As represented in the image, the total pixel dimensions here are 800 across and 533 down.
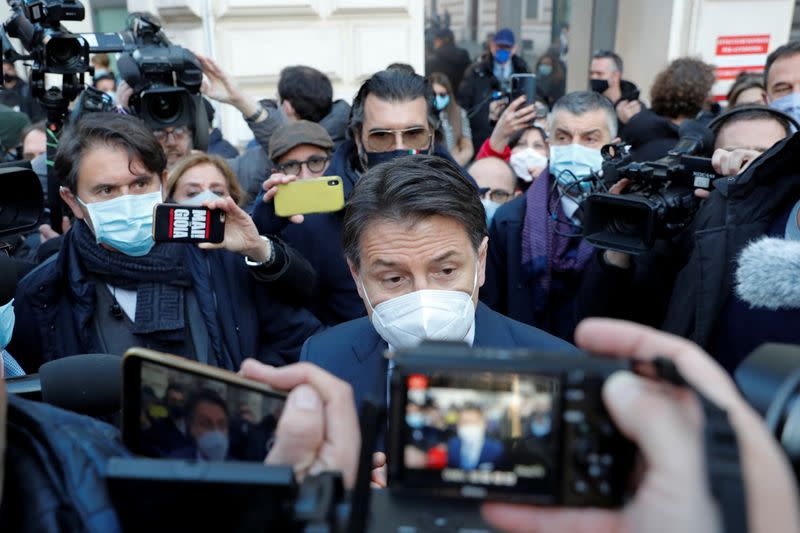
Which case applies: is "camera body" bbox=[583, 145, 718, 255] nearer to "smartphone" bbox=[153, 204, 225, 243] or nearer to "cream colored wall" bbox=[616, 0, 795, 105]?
"smartphone" bbox=[153, 204, 225, 243]

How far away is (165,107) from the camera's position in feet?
9.43

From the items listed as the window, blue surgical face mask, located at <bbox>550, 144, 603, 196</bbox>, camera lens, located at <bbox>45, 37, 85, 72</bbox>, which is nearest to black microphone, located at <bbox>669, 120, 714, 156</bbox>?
blue surgical face mask, located at <bbox>550, 144, 603, 196</bbox>

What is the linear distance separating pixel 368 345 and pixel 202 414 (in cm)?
87

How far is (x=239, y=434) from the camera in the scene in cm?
86

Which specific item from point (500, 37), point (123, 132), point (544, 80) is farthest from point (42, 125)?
point (544, 80)

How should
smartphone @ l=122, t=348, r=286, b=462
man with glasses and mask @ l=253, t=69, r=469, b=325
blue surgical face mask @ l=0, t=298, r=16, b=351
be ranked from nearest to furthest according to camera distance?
1. smartphone @ l=122, t=348, r=286, b=462
2. blue surgical face mask @ l=0, t=298, r=16, b=351
3. man with glasses and mask @ l=253, t=69, r=469, b=325

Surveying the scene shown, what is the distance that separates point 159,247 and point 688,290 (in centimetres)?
156

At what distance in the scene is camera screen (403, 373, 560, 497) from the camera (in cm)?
76

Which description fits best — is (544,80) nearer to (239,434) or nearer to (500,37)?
(500,37)

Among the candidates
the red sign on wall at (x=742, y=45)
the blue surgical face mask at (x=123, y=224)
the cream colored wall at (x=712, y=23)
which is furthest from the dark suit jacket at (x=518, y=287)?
the red sign on wall at (x=742, y=45)

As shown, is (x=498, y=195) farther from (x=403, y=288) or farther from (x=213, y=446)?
(x=213, y=446)

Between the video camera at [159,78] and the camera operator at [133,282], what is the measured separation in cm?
60

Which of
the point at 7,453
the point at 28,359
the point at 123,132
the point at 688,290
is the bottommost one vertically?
the point at 28,359

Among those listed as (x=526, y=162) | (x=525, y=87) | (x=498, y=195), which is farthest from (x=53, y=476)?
(x=525, y=87)
